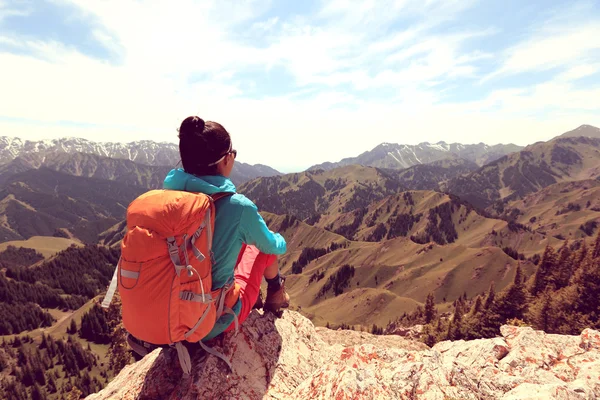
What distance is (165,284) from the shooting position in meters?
5.39

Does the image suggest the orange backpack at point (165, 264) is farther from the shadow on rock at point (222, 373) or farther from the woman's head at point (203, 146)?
the shadow on rock at point (222, 373)

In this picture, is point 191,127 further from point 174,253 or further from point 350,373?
point 350,373

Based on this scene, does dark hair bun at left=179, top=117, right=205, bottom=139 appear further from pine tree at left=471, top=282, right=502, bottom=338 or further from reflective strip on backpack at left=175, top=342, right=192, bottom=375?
pine tree at left=471, top=282, right=502, bottom=338

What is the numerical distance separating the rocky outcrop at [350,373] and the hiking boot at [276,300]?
347 millimetres

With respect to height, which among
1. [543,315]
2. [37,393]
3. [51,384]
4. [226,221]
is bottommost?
[51,384]

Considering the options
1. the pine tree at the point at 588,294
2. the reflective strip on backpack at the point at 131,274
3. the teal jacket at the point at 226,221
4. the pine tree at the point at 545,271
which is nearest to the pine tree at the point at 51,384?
the pine tree at the point at 545,271

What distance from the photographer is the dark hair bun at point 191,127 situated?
602 centimetres

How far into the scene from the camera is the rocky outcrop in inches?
286

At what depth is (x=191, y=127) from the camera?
6.04m

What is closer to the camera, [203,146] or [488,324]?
[203,146]

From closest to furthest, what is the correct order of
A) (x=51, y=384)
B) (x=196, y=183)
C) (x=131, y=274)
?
(x=131, y=274), (x=196, y=183), (x=51, y=384)

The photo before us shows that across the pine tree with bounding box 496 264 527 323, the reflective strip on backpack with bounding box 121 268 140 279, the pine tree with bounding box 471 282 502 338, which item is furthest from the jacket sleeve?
the pine tree with bounding box 496 264 527 323

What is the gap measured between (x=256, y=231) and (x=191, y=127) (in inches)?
101

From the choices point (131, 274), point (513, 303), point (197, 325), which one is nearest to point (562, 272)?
point (513, 303)
